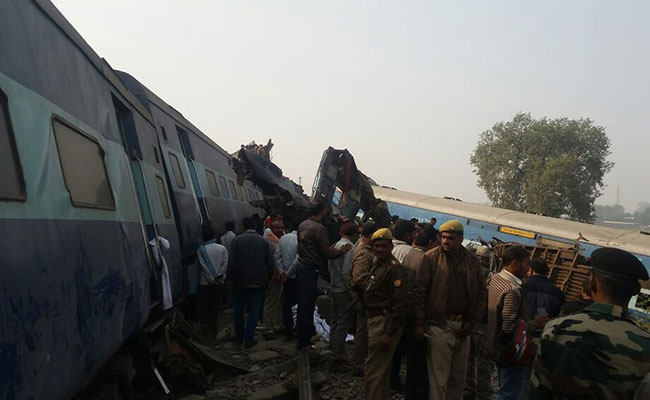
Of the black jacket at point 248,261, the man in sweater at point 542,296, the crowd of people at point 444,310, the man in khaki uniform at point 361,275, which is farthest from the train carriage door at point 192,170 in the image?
the man in sweater at point 542,296

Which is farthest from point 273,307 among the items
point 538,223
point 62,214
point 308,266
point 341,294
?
point 538,223

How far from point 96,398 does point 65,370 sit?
4.79ft

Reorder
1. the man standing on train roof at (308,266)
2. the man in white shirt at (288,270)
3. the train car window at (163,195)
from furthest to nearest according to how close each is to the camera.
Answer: the man in white shirt at (288,270) → the man standing on train roof at (308,266) → the train car window at (163,195)

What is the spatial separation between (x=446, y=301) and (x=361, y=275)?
1100 millimetres

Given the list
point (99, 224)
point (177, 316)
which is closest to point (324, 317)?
point (177, 316)

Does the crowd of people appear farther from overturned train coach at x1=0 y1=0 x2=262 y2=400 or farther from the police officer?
overturned train coach at x1=0 y1=0 x2=262 y2=400

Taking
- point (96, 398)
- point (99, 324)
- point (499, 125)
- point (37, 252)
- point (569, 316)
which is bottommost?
point (96, 398)

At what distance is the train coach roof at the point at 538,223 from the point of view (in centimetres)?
1764

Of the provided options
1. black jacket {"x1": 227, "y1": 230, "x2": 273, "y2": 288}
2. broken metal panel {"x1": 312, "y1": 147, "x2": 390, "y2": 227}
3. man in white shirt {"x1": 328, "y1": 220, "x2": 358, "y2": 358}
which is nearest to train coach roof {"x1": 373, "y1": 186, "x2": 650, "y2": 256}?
broken metal panel {"x1": 312, "y1": 147, "x2": 390, "y2": 227}

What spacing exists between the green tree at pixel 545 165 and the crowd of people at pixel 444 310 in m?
35.3

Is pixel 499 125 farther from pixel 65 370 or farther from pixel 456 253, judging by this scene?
pixel 65 370

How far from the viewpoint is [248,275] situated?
7230 mm

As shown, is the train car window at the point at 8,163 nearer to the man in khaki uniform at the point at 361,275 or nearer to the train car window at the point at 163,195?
the man in khaki uniform at the point at 361,275

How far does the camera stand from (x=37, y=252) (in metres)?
2.46
